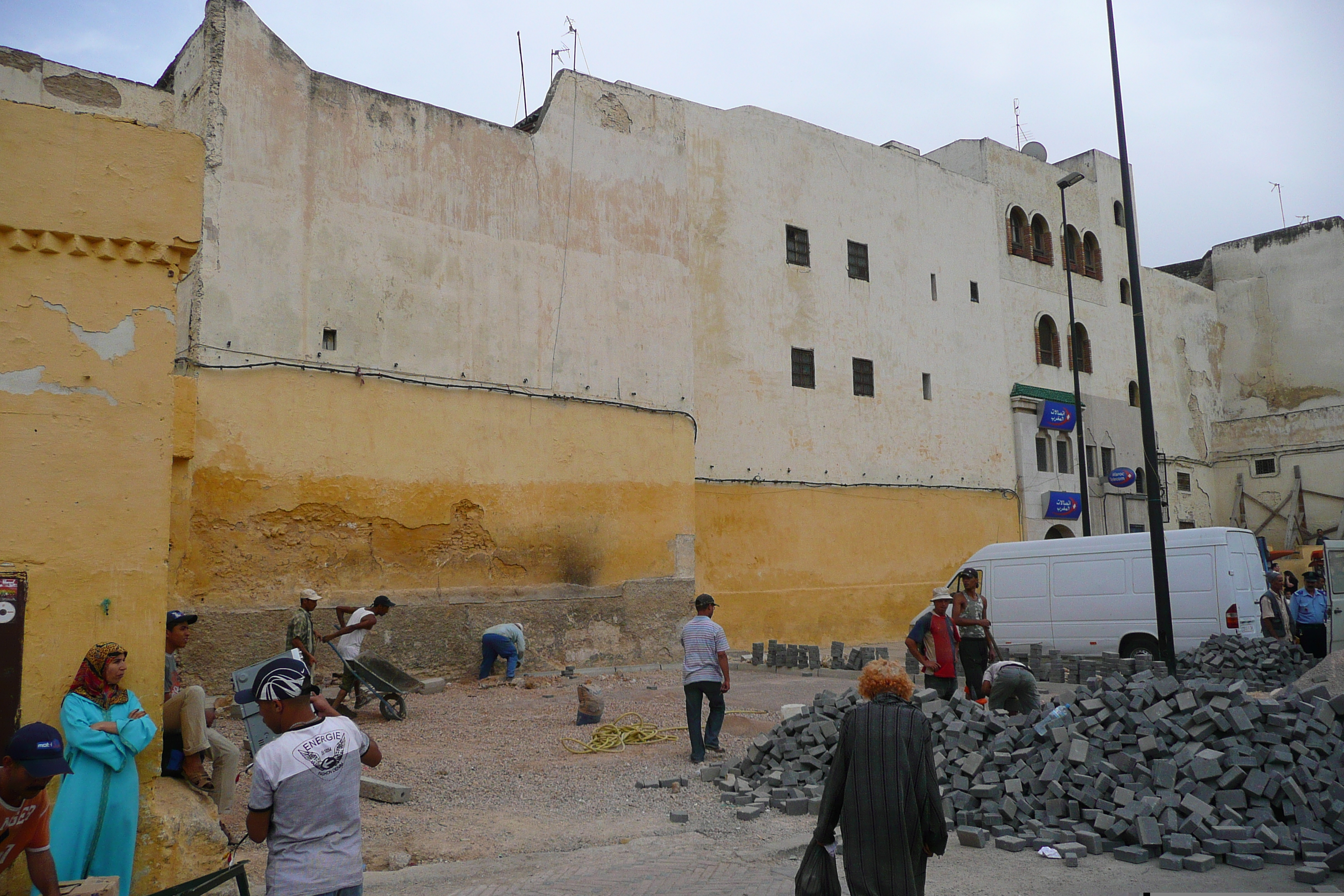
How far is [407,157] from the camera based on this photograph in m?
15.7

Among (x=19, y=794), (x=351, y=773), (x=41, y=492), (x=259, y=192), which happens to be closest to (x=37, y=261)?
(x=41, y=492)

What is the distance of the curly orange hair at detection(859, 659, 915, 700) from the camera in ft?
14.0

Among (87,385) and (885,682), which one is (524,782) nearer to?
(87,385)

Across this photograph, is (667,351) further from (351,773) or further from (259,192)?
(351,773)

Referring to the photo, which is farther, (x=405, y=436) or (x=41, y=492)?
(x=405, y=436)

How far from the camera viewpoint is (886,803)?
4031 mm

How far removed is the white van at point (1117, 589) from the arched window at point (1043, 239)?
577 inches

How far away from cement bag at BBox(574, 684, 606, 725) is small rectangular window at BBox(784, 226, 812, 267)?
525 inches

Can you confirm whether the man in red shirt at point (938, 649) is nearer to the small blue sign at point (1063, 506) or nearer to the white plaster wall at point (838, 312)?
the white plaster wall at point (838, 312)

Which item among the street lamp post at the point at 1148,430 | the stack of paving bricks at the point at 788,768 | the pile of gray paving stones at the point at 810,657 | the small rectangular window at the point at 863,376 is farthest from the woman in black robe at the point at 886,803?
the small rectangular window at the point at 863,376

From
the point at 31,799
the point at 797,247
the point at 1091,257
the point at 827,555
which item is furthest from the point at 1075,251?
the point at 31,799

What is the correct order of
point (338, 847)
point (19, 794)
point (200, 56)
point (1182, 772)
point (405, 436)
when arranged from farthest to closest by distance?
1. point (405, 436)
2. point (200, 56)
3. point (1182, 772)
4. point (19, 794)
5. point (338, 847)

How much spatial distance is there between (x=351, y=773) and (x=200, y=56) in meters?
13.4

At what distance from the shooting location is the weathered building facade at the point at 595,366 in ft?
45.1
